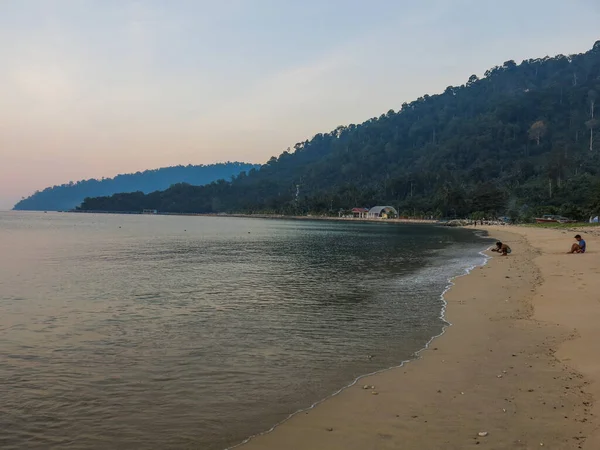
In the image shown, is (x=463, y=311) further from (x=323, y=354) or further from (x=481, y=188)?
(x=481, y=188)

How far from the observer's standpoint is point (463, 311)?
17.4 meters

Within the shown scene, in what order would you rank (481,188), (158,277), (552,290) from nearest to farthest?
(552,290)
(158,277)
(481,188)

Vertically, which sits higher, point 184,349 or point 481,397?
point 481,397

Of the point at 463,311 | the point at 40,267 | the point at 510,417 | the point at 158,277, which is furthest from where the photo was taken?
the point at 40,267

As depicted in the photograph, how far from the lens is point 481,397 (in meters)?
8.62

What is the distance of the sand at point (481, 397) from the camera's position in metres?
7.07

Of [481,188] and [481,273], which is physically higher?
[481,188]

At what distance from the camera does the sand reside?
707 cm

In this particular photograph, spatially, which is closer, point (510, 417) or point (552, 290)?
point (510, 417)

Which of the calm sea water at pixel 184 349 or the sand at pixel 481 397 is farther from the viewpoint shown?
the calm sea water at pixel 184 349

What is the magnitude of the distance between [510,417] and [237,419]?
462cm

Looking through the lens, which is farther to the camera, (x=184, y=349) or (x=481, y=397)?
(x=184, y=349)

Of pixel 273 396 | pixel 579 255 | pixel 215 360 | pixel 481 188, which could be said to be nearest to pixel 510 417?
pixel 273 396

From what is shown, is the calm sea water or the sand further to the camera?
the calm sea water
